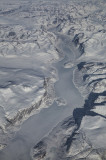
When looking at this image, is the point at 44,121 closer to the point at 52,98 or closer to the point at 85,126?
the point at 52,98

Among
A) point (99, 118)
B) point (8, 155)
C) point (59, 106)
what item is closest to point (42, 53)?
point (59, 106)

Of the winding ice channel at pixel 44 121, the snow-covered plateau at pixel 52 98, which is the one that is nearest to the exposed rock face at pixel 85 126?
the snow-covered plateau at pixel 52 98

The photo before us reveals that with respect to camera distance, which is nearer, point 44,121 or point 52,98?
point 44,121

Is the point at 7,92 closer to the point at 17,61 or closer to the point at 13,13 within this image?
the point at 17,61

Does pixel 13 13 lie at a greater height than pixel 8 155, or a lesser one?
greater

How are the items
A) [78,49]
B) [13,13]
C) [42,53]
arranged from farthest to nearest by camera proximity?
1. [13,13]
2. [78,49]
3. [42,53]

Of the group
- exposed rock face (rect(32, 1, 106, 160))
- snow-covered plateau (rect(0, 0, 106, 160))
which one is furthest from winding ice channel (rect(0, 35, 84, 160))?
exposed rock face (rect(32, 1, 106, 160))

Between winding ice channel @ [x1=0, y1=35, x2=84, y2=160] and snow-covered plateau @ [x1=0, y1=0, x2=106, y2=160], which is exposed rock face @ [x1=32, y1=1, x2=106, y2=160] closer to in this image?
snow-covered plateau @ [x1=0, y1=0, x2=106, y2=160]

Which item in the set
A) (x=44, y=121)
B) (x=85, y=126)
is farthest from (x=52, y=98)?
(x=85, y=126)
